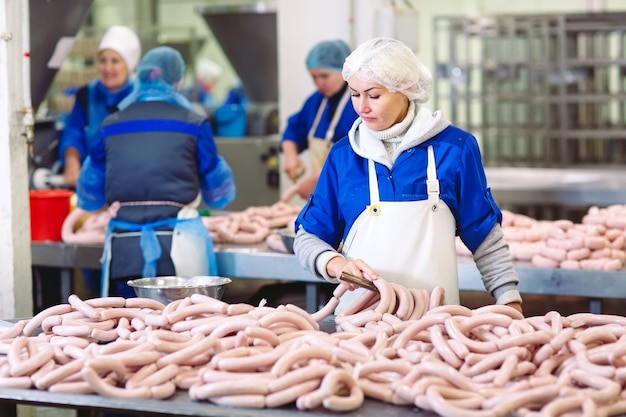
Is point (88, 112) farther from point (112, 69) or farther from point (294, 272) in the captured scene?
point (294, 272)

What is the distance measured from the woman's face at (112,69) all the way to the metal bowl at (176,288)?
9.89ft

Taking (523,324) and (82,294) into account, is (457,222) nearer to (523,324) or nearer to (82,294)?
(523,324)

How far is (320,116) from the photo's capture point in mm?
6461

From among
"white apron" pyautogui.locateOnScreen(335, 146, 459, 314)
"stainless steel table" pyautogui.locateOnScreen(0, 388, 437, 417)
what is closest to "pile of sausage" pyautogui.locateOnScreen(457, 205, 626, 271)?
"white apron" pyautogui.locateOnScreen(335, 146, 459, 314)

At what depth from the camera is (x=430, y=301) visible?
3.37 m

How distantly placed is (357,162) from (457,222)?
0.43m

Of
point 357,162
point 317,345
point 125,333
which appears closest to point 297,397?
point 317,345

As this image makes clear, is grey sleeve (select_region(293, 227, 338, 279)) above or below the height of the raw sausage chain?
above

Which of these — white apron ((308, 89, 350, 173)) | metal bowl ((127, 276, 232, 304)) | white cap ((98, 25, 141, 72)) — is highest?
white cap ((98, 25, 141, 72))

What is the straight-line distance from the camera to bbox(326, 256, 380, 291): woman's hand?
336cm

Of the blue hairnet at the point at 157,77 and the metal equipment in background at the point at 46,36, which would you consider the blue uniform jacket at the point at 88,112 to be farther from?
the blue hairnet at the point at 157,77

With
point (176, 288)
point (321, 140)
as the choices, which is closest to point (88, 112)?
point (321, 140)

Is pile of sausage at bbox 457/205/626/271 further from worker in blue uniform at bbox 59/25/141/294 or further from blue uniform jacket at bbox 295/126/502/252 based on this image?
worker in blue uniform at bbox 59/25/141/294

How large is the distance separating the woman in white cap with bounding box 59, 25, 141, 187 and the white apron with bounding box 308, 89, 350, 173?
1267mm
